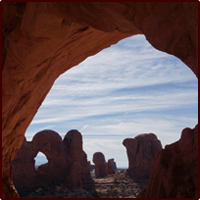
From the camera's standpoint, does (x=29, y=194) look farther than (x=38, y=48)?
Yes

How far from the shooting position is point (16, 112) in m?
7.73

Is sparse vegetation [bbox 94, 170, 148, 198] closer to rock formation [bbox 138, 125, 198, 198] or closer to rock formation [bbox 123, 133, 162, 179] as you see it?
rock formation [bbox 123, 133, 162, 179]

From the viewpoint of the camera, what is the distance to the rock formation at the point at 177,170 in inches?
183

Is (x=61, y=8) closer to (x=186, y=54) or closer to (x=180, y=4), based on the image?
(x=180, y=4)

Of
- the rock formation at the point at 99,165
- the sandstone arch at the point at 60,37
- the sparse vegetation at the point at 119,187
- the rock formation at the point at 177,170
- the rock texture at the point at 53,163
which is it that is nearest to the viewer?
the sandstone arch at the point at 60,37

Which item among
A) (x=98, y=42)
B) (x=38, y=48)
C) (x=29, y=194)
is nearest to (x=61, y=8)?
(x=38, y=48)

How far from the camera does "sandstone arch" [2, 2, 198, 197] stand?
3603 millimetres

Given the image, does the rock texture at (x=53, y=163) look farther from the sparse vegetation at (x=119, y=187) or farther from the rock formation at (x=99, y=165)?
the rock formation at (x=99, y=165)

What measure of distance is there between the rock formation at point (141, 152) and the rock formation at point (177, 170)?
28089 mm

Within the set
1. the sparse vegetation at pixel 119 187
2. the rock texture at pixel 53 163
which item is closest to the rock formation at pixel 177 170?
the sparse vegetation at pixel 119 187

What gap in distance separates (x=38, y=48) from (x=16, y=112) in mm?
2896

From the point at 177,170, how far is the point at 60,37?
475 cm

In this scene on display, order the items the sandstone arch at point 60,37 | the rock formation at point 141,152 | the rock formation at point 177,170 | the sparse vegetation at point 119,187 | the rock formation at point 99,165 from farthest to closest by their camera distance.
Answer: the rock formation at point 99,165, the rock formation at point 141,152, the sparse vegetation at point 119,187, the rock formation at point 177,170, the sandstone arch at point 60,37

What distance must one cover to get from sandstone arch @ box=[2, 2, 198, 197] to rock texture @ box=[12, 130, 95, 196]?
16397mm
